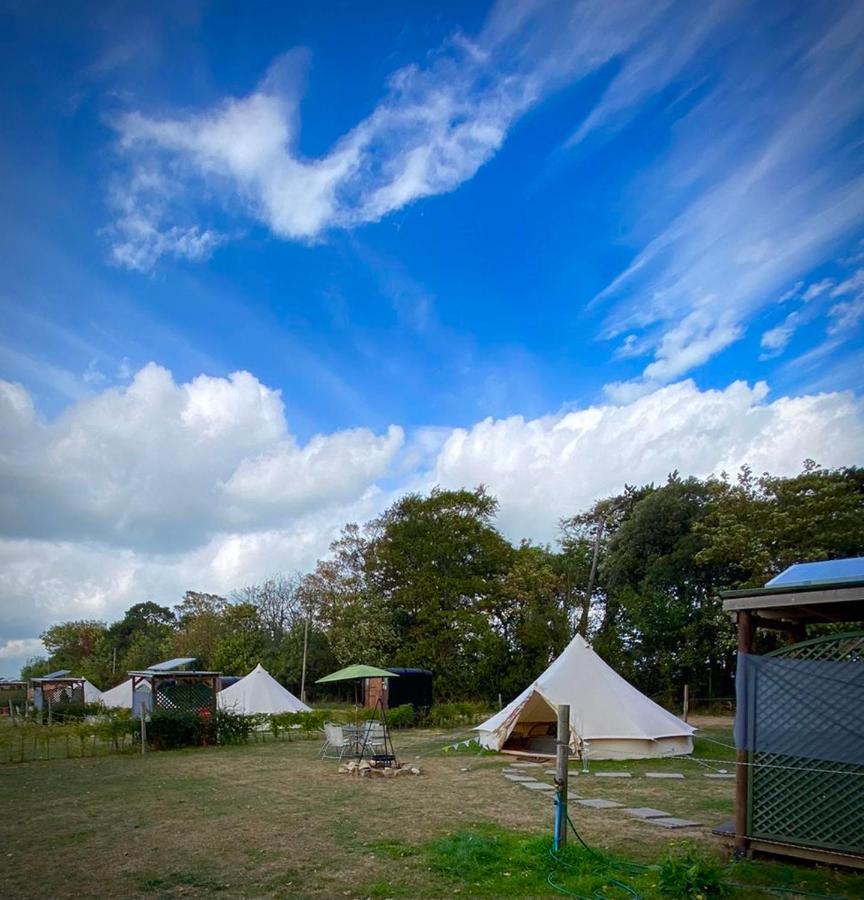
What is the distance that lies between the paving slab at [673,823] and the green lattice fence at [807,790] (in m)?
1.65

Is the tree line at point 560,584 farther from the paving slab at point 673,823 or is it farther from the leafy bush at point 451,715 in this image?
the paving slab at point 673,823

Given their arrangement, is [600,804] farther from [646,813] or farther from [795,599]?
[795,599]

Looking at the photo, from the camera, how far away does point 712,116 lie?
33.2 feet

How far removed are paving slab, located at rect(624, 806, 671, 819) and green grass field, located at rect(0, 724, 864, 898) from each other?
218mm

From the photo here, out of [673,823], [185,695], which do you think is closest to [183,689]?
[185,695]

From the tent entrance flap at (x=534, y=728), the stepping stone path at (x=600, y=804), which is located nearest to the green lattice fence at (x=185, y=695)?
the tent entrance flap at (x=534, y=728)

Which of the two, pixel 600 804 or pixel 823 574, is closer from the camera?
pixel 823 574

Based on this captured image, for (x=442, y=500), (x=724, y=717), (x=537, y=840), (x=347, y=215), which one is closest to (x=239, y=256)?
(x=347, y=215)

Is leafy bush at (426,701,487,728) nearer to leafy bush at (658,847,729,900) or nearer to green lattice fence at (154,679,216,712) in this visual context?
green lattice fence at (154,679,216,712)

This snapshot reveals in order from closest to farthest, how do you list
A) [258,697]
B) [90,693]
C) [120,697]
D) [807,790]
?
[807,790] → [258,697] → [120,697] → [90,693]

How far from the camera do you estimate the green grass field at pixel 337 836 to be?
5.55 meters

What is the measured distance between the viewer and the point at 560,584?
29.8 m

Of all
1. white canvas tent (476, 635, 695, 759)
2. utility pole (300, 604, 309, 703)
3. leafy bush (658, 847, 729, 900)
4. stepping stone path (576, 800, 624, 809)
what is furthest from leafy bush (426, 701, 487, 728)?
leafy bush (658, 847, 729, 900)

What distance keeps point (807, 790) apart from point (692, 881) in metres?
1.43
